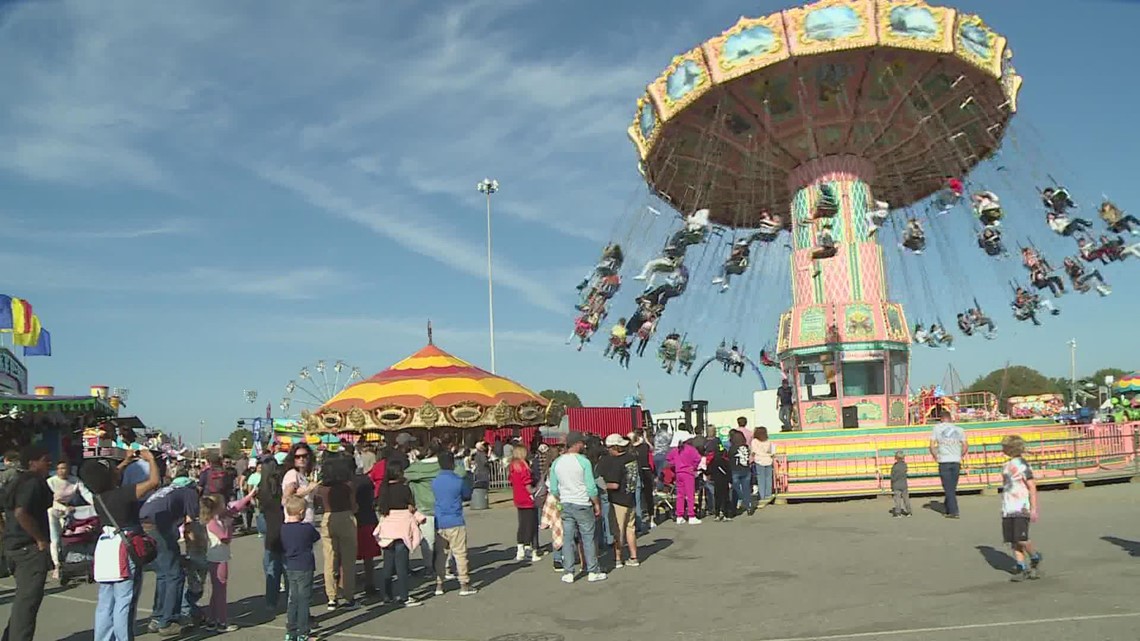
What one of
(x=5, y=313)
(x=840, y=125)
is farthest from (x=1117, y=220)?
(x=5, y=313)

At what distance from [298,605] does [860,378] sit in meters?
17.0

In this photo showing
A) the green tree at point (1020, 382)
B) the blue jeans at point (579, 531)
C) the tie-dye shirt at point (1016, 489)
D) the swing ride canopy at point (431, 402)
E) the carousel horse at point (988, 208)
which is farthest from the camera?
the green tree at point (1020, 382)

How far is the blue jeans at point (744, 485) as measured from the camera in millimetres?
14617

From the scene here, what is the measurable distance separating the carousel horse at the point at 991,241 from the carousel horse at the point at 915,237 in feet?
5.12

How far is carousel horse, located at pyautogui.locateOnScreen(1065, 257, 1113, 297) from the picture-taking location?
19797mm

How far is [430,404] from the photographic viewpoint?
1164 inches

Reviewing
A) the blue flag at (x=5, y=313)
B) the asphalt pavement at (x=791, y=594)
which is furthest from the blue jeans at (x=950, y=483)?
the blue flag at (x=5, y=313)

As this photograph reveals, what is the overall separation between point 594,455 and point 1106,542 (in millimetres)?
5669

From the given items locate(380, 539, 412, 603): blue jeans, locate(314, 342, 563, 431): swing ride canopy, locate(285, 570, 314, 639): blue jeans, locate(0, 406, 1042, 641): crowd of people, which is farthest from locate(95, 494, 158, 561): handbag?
locate(314, 342, 563, 431): swing ride canopy

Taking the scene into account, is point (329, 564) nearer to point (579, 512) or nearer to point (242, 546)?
point (579, 512)

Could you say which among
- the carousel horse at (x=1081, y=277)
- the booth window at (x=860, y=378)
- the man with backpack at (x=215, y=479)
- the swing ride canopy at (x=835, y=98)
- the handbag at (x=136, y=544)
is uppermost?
the swing ride canopy at (x=835, y=98)

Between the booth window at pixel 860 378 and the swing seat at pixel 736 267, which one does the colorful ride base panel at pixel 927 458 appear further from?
the swing seat at pixel 736 267

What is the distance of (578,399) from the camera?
110438 mm

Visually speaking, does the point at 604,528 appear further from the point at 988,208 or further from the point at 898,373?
the point at 988,208
